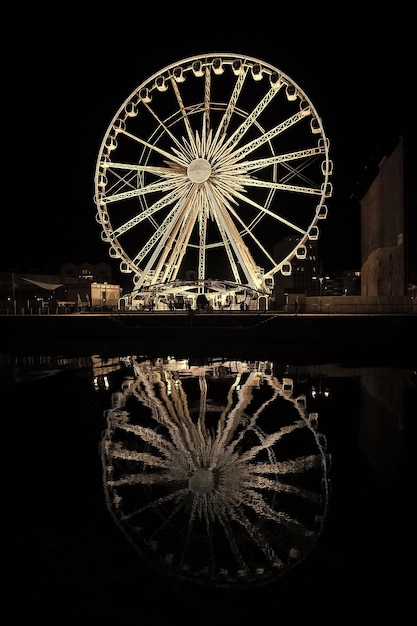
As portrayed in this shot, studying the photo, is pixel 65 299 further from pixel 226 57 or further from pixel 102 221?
pixel 226 57

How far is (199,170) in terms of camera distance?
105 ft

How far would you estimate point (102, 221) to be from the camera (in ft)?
110

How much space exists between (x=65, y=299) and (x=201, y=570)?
53.6 m

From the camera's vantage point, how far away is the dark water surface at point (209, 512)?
12.4ft

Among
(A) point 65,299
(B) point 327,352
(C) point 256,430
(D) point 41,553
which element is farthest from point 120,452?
(A) point 65,299

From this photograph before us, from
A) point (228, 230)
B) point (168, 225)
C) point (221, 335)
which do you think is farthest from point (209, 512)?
point (168, 225)

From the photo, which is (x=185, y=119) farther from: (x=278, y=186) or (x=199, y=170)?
(x=278, y=186)

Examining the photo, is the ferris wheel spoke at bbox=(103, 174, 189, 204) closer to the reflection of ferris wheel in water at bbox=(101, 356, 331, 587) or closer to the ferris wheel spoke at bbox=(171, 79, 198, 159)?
the ferris wheel spoke at bbox=(171, 79, 198, 159)

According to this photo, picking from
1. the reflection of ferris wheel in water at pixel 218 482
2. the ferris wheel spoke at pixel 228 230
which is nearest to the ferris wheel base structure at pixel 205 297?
the ferris wheel spoke at pixel 228 230

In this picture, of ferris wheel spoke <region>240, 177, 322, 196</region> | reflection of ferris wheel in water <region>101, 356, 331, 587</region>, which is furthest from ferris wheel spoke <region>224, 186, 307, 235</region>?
→ reflection of ferris wheel in water <region>101, 356, 331, 587</region>

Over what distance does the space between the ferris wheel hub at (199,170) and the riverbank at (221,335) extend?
906 centimetres

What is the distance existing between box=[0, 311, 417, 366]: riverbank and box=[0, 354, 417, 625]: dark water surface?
1069 centimetres

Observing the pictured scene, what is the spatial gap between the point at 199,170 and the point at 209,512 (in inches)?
1133

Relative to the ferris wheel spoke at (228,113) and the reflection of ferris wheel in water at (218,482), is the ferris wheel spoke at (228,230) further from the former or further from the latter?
the reflection of ferris wheel in water at (218,482)
